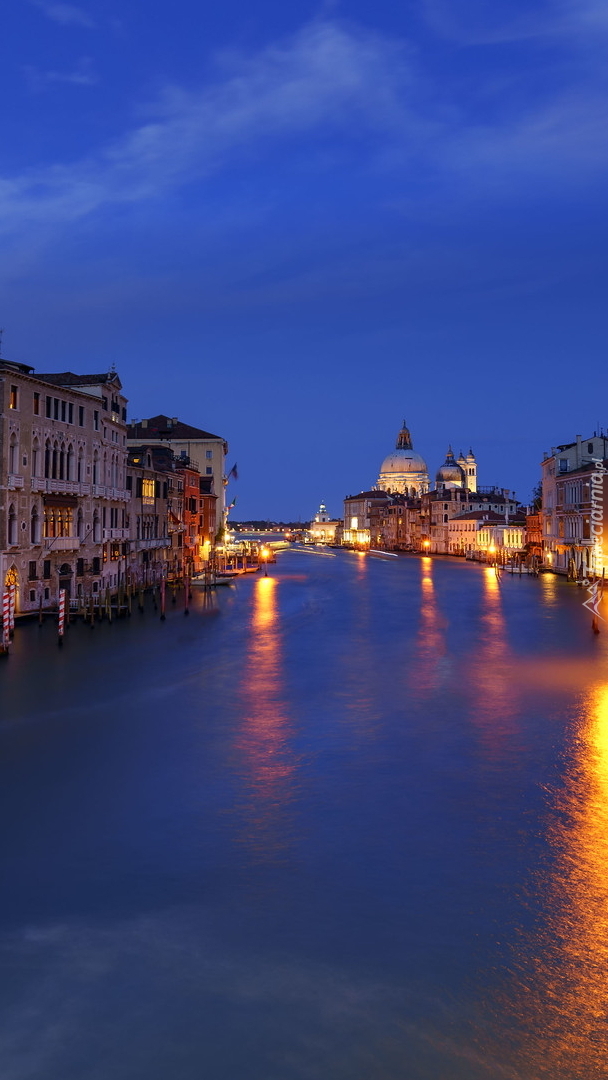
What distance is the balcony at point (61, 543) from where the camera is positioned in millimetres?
33219

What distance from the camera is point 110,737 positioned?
16859 mm

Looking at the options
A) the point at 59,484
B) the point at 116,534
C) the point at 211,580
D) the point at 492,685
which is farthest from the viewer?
the point at 211,580

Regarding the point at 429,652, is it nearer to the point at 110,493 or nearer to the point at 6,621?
the point at 6,621

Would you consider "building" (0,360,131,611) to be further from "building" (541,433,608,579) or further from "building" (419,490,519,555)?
"building" (419,490,519,555)

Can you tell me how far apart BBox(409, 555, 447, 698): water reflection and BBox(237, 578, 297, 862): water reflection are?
3.77 m

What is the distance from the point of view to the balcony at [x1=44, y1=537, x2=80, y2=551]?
109 feet

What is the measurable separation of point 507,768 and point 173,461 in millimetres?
44775

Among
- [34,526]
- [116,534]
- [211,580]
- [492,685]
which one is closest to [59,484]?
[34,526]

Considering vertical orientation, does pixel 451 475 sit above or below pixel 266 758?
above

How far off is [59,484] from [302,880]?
26.4 meters

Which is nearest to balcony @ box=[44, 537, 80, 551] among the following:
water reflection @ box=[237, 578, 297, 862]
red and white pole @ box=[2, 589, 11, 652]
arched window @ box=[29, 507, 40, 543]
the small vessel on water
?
arched window @ box=[29, 507, 40, 543]

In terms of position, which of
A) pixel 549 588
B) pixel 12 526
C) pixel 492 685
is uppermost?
pixel 12 526

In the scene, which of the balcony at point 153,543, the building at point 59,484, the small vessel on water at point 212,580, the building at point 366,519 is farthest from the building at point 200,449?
the building at point 366,519

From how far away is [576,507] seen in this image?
6147 cm
